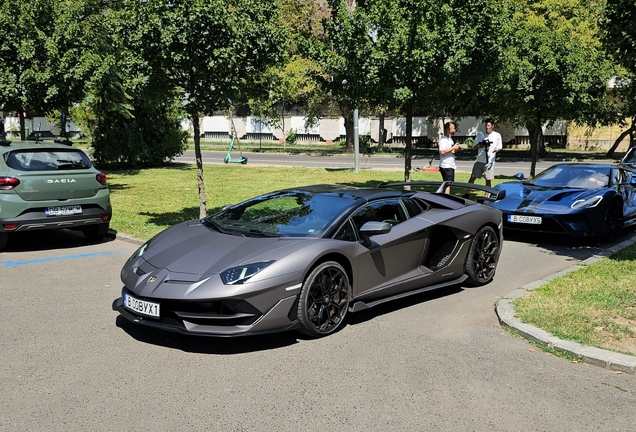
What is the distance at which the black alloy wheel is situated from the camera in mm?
9562

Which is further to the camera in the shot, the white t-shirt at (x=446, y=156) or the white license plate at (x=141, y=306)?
the white t-shirt at (x=446, y=156)

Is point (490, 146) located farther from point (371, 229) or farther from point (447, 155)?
point (371, 229)

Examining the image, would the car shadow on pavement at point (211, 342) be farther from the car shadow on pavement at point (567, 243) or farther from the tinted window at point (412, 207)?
the car shadow on pavement at point (567, 243)

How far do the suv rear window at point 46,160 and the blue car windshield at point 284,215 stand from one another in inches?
170

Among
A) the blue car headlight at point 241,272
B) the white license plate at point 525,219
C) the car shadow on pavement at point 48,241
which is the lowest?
the car shadow on pavement at point 48,241

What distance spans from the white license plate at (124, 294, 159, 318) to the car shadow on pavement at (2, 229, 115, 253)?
4.96m

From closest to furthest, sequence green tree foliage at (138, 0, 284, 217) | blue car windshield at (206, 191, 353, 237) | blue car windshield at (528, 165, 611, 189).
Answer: blue car windshield at (206, 191, 353, 237) → green tree foliage at (138, 0, 284, 217) → blue car windshield at (528, 165, 611, 189)

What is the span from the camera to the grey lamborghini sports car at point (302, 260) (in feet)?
15.7

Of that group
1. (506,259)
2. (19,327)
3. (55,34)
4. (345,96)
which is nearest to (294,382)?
(19,327)

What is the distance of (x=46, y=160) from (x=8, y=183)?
2.61ft

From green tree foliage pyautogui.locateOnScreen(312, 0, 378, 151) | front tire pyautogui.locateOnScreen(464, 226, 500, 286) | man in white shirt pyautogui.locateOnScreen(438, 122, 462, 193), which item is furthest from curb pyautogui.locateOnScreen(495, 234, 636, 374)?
green tree foliage pyautogui.locateOnScreen(312, 0, 378, 151)

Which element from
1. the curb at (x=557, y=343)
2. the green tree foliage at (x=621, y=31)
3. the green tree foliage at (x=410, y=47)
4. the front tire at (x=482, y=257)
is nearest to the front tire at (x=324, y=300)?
the curb at (x=557, y=343)

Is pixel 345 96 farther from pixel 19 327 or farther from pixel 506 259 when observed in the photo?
pixel 19 327

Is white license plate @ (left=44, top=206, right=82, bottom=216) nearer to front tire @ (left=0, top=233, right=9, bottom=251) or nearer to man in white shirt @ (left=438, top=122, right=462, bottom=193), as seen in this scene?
front tire @ (left=0, top=233, right=9, bottom=251)
